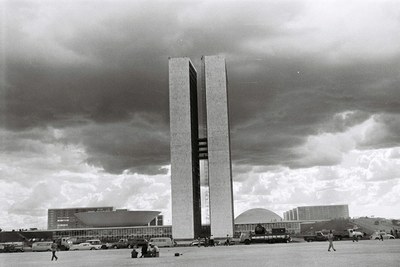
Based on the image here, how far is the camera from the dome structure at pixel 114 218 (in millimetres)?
113631

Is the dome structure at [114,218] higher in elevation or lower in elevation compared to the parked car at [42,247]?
higher

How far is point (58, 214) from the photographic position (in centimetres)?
17812

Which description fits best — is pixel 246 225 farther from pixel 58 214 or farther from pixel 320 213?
pixel 58 214

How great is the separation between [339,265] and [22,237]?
11608 centimetres

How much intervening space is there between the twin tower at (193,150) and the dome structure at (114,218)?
30.0m

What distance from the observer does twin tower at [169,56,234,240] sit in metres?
84.9

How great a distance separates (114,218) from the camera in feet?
374

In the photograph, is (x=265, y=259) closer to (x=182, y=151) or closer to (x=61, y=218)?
(x=182, y=151)

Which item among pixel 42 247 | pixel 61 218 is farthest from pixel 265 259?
pixel 61 218

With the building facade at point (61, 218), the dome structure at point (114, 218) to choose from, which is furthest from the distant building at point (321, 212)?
the dome structure at point (114, 218)

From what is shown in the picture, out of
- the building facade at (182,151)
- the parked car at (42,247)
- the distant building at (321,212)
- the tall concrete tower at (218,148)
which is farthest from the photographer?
the distant building at (321,212)

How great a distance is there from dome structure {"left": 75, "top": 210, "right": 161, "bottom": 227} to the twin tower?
98.3 ft

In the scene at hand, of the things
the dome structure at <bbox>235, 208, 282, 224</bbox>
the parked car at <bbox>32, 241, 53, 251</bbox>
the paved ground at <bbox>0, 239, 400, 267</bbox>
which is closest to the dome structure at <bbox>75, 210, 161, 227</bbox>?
the parked car at <bbox>32, 241, 53, 251</bbox>

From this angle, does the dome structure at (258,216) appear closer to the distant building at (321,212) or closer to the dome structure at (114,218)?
the distant building at (321,212)
